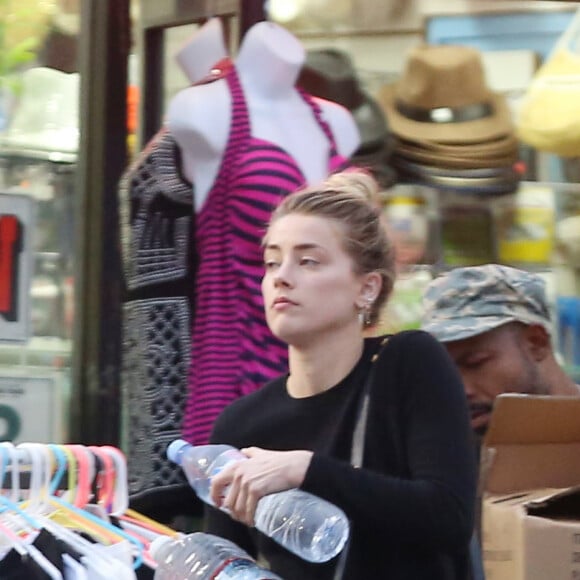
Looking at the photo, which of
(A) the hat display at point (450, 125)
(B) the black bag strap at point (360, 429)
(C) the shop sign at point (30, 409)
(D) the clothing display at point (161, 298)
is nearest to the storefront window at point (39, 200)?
(C) the shop sign at point (30, 409)

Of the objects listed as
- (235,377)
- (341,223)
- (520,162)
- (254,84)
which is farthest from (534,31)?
(341,223)

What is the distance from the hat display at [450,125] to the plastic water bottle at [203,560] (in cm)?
197

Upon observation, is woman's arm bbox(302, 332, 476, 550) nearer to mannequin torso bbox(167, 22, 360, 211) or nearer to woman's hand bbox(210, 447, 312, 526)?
woman's hand bbox(210, 447, 312, 526)

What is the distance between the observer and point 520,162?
398 cm

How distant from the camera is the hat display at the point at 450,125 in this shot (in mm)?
3902

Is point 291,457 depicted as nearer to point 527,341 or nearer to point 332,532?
point 332,532

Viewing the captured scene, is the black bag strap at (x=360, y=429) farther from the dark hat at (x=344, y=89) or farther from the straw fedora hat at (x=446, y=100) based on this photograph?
the straw fedora hat at (x=446, y=100)

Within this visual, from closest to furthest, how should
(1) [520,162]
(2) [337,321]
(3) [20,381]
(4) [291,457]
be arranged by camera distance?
(4) [291,457], (2) [337,321], (3) [20,381], (1) [520,162]

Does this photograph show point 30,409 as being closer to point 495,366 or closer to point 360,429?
point 495,366

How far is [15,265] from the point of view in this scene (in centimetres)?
354

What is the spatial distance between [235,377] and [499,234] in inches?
50.7

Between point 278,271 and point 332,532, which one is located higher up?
point 278,271

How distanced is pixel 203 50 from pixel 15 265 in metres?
0.78

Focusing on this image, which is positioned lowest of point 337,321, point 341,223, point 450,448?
point 450,448
